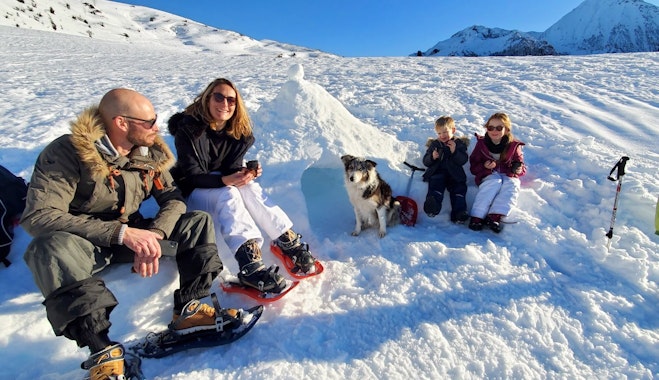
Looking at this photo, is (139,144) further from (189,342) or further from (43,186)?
(189,342)

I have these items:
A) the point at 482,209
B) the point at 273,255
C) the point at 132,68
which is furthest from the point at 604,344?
the point at 132,68

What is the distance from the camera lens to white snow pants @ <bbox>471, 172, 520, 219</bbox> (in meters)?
4.15

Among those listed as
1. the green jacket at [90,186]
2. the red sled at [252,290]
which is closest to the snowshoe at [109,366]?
the green jacket at [90,186]

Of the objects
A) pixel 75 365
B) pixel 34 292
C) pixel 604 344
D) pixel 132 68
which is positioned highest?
pixel 132 68

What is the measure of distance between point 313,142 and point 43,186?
11.1ft

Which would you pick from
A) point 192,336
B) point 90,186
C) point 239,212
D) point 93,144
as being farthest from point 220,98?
point 192,336

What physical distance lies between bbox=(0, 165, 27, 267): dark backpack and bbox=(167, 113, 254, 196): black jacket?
1428 millimetres

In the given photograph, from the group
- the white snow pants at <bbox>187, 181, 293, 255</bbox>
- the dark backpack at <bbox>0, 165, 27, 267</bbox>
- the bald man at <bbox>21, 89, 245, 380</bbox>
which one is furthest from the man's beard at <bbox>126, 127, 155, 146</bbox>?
the dark backpack at <bbox>0, 165, 27, 267</bbox>

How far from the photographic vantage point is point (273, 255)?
380 centimetres

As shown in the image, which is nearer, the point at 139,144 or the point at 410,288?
the point at 139,144

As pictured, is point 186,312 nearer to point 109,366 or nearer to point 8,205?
point 109,366

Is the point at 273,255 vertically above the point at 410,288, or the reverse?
the point at 273,255

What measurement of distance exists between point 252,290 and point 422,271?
5.56 feet

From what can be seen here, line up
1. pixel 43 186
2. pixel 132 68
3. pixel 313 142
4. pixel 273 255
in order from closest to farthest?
1. pixel 43 186
2. pixel 273 255
3. pixel 313 142
4. pixel 132 68
